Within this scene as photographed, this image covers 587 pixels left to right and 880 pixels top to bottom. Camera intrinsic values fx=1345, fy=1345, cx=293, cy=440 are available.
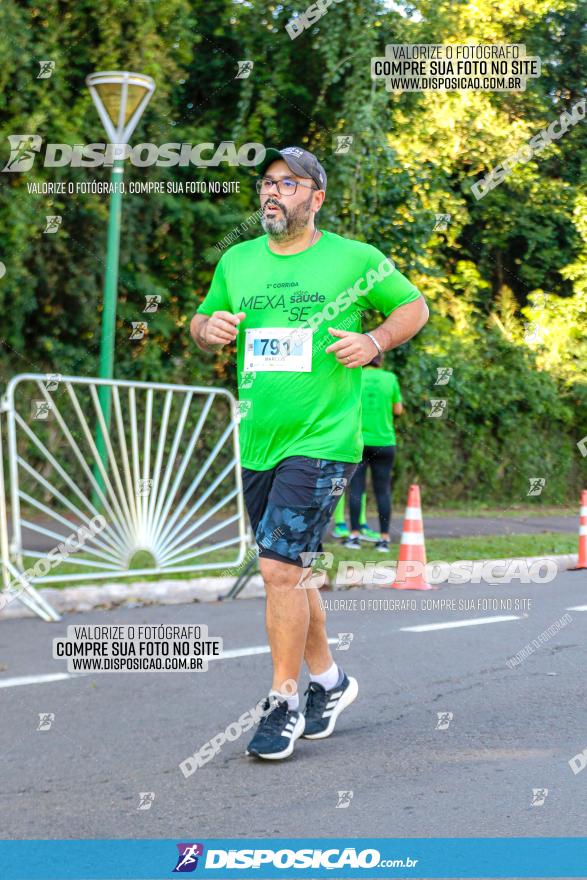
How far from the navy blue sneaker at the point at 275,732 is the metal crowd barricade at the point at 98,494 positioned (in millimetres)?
3683

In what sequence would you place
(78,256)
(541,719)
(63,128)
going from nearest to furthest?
(541,719) < (63,128) < (78,256)

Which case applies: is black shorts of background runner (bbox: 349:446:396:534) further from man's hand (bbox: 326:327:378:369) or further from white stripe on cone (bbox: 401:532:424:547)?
man's hand (bbox: 326:327:378:369)

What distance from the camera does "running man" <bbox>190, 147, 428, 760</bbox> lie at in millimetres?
4926

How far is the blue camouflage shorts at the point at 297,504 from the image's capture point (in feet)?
16.1

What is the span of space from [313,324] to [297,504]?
660 millimetres

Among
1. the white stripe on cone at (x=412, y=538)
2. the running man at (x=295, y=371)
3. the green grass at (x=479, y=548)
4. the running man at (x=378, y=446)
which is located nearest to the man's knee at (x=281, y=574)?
the running man at (x=295, y=371)

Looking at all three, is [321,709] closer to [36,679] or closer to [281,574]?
[281,574]

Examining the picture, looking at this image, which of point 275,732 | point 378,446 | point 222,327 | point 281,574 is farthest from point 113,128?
point 275,732

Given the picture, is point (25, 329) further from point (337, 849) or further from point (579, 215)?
point (579, 215)

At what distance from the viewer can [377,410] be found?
12.4m

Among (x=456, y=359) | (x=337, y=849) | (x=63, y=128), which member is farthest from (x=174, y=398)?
(x=456, y=359)

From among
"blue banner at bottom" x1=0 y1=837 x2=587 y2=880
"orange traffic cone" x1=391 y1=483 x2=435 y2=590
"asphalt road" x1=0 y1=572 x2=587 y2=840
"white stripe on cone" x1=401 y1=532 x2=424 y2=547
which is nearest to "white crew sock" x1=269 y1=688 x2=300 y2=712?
"asphalt road" x1=0 y1=572 x2=587 y2=840

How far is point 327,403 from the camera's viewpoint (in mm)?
4988

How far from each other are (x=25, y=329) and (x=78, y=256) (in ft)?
3.29
